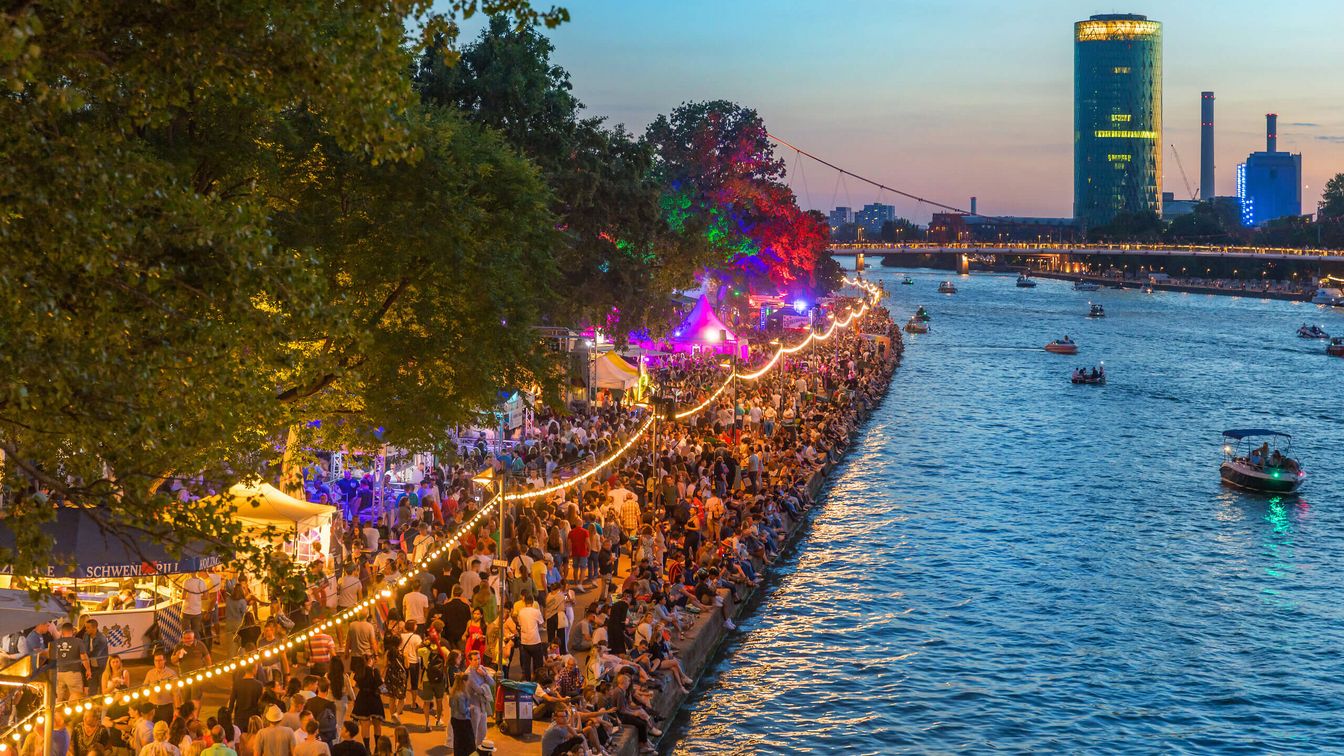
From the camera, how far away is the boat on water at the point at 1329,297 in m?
152

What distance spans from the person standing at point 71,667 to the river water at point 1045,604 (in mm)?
7541

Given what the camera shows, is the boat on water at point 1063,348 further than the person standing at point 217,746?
Yes

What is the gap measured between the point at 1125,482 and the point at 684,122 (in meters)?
34.4

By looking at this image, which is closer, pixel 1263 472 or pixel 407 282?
pixel 407 282

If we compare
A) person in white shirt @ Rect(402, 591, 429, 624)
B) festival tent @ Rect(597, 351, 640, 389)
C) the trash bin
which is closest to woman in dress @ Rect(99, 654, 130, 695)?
person in white shirt @ Rect(402, 591, 429, 624)

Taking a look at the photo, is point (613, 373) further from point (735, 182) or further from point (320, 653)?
point (735, 182)

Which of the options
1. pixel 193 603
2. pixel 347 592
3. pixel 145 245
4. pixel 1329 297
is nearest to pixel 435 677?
pixel 347 592

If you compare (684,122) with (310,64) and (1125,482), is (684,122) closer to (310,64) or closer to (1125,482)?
(1125,482)

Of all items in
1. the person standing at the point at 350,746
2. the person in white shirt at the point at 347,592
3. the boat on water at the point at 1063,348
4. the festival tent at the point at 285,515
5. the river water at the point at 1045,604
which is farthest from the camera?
the boat on water at the point at 1063,348

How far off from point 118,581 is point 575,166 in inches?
779

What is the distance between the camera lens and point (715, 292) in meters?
70.4

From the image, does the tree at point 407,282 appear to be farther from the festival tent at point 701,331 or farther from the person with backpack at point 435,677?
the festival tent at point 701,331

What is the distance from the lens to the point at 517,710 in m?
15.4

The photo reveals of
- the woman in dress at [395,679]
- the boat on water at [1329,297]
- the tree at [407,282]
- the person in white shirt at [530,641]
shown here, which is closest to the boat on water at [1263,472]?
the tree at [407,282]
